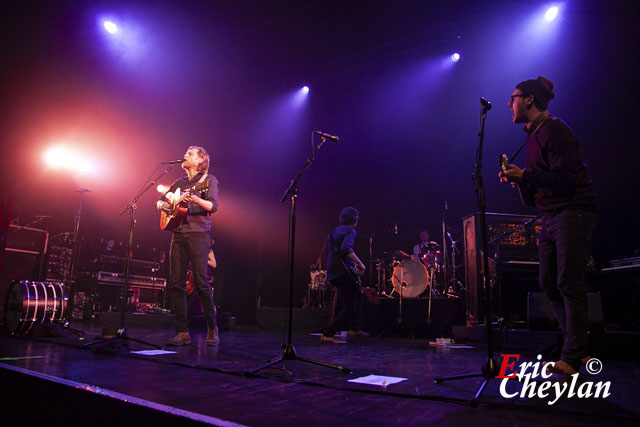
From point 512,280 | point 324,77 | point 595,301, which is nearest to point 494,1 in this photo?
point 324,77

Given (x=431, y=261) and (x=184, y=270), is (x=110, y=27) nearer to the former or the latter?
(x=184, y=270)

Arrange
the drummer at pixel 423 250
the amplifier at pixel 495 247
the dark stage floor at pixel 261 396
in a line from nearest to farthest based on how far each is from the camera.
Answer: the dark stage floor at pixel 261 396, the amplifier at pixel 495 247, the drummer at pixel 423 250

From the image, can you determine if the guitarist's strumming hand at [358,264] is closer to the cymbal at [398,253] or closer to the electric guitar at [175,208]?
the electric guitar at [175,208]

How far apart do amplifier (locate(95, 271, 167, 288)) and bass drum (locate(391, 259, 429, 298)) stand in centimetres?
758

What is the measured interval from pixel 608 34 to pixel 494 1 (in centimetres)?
218

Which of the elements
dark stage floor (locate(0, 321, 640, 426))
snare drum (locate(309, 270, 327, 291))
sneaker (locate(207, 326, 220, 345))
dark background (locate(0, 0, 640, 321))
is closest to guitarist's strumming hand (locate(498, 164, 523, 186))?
dark stage floor (locate(0, 321, 640, 426))

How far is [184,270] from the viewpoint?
474 centimetres

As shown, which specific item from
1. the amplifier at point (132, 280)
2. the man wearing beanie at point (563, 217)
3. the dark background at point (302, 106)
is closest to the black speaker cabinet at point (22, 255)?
the dark background at point (302, 106)

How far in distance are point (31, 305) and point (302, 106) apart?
24.2ft

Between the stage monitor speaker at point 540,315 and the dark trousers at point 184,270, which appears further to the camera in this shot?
the stage monitor speaker at point 540,315

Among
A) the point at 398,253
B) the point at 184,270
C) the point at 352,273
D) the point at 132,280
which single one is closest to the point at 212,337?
the point at 184,270

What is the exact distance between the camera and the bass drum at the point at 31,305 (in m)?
5.38

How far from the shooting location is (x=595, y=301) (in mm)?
4633

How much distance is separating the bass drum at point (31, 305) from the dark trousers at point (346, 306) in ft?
13.2
